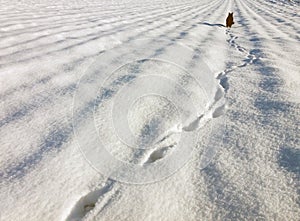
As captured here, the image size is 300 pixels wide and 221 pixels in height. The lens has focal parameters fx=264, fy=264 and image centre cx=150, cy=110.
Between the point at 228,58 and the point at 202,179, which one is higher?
the point at 202,179

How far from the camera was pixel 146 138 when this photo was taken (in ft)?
4.11

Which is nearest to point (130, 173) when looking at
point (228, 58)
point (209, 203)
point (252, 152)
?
point (209, 203)

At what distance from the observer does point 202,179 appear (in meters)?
1.02

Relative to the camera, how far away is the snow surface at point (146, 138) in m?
0.92

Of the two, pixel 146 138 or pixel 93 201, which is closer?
pixel 93 201

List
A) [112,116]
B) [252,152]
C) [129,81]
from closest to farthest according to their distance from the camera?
[252,152] → [112,116] → [129,81]

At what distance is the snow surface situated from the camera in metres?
0.92

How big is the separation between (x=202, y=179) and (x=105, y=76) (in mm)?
1067

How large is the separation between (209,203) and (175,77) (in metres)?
1.11

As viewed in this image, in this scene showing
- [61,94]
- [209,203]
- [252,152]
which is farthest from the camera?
[61,94]

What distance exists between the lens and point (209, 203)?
3.02 ft

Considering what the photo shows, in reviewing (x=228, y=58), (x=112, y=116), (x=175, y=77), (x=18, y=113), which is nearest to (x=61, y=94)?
(x=18, y=113)

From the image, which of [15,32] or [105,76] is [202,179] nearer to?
[105,76]

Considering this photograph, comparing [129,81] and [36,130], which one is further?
[129,81]
